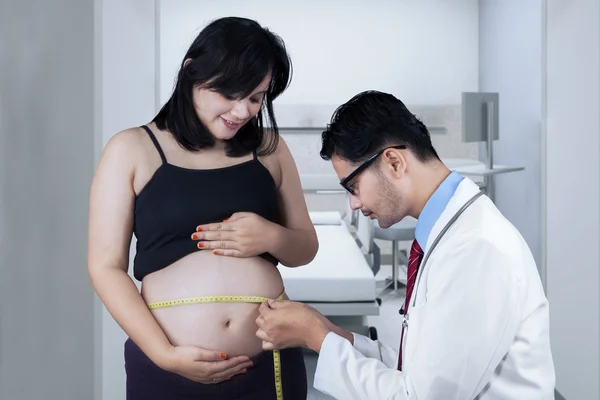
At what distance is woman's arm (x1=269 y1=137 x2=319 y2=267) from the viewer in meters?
1.66

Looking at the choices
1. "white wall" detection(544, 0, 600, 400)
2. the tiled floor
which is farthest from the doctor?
the tiled floor

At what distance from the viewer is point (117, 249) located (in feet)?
4.93

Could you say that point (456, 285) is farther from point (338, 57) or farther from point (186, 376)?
point (338, 57)

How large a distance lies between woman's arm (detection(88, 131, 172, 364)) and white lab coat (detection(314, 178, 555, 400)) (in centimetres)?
52

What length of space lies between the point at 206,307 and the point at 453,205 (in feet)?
2.10

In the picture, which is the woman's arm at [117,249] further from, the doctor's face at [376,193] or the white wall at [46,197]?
the doctor's face at [376,193]

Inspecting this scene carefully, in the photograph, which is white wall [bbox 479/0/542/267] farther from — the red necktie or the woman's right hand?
the woman's right hand

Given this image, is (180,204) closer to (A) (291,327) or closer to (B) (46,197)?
(A) (291,327)

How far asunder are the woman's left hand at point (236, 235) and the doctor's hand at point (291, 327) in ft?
0.54

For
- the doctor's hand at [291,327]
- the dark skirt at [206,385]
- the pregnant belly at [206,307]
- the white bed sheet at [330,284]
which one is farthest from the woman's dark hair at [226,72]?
the white bed sheet at [330,284]

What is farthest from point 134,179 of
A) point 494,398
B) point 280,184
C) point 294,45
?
point 294,45

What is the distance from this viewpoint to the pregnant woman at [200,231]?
149 cm

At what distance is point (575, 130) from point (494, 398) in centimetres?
219

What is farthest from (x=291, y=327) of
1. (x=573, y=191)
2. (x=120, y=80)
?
(x=573, y=191)
